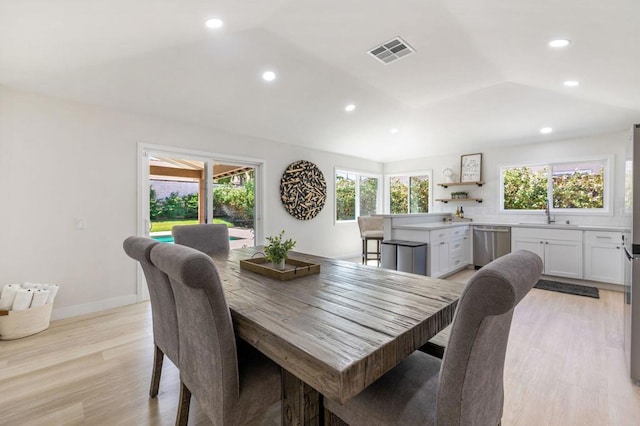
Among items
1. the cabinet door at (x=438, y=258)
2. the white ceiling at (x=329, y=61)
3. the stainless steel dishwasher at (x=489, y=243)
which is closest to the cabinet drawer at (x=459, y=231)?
the stainless steel dishwasher at (x=489, y=243)

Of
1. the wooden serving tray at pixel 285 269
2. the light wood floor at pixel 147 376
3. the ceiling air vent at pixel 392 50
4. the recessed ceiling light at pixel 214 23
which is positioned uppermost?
the ceiling air vent at pixel 392 50

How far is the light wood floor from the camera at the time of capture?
169 cm

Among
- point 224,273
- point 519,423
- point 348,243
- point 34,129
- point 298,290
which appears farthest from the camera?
point 348,243

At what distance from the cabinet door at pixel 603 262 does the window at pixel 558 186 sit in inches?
32.1

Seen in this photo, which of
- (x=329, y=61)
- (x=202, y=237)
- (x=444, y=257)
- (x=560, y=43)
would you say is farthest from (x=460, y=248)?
(x=202, y=237)

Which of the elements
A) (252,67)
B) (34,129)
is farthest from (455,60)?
(34,129)

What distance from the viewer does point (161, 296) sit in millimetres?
1545

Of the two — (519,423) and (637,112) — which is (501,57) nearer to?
(637,112)

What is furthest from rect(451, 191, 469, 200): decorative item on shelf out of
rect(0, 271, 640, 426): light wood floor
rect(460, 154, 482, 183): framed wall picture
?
rect(0, 271, 640, 426): light wood floor

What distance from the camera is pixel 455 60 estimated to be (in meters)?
3.30

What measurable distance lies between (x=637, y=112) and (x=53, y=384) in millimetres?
6623

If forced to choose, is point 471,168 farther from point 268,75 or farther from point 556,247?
point 268,75

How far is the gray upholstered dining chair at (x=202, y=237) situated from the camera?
2549 millimetres

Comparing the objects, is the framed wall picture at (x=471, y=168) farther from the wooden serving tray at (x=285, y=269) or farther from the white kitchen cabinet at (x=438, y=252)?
the wooden serving tray at (x=285, y=269)
